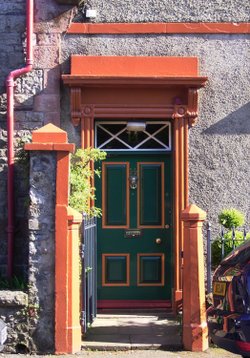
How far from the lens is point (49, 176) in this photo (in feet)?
25.1

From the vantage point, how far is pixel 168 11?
31.0ft

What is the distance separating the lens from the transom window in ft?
31.2

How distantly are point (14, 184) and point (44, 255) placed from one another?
1.76m

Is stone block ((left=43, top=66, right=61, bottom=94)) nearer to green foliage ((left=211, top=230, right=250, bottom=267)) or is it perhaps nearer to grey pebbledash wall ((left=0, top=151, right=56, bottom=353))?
grey pebbledash wall ((left=0, top=151, right=56, bottom=353))

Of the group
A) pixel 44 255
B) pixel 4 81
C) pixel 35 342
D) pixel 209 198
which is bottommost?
pixel 35 342

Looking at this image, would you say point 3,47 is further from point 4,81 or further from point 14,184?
point 14,184

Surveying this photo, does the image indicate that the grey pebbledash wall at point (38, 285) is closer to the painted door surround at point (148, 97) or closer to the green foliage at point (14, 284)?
the green foliage at point (14, 284)

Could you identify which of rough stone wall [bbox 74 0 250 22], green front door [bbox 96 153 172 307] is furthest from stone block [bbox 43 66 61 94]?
green front door [bbox 96 153 172 307]

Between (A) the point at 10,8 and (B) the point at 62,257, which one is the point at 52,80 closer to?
(A) the point at 10,8

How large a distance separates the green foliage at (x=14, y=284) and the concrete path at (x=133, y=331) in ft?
3.25

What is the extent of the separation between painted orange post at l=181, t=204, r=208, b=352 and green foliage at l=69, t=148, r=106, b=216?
1338mm

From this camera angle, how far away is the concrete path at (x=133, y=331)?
7.88 meters

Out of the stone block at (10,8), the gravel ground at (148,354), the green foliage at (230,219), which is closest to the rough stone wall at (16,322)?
the gravel ground at (148,354)

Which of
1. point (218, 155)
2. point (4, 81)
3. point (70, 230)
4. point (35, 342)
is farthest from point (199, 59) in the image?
point (35, 342)
